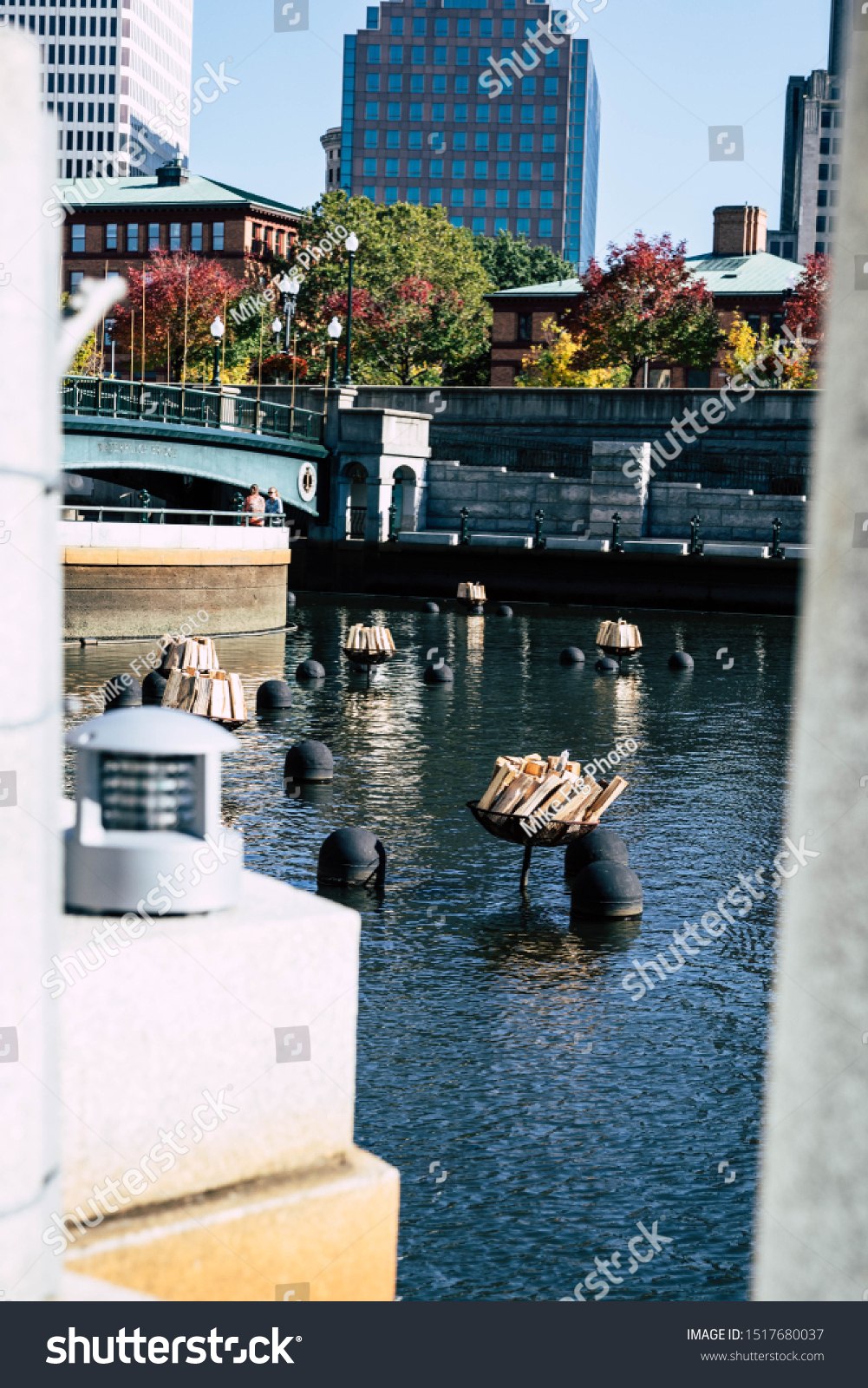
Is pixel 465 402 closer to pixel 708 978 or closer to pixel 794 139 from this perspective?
pixel 708 978

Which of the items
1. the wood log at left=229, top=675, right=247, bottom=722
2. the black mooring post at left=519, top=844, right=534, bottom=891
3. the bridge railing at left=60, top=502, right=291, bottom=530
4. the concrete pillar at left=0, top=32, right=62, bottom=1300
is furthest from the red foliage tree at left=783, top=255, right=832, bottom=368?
the concrete pillar at left=0, top=32, right=62, bottom=1300

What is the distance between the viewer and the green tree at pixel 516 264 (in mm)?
109625

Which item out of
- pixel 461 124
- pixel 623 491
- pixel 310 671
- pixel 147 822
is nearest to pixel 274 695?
pixel 310 671

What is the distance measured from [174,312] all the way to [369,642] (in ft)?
182

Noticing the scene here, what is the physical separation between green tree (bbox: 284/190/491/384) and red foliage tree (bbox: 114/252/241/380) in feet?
14.6

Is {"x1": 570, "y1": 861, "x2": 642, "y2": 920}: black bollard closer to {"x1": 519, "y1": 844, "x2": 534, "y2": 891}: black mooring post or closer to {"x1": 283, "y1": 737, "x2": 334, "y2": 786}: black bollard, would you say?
{"x1": 519, "y1": 844, "x2": 534, "y2": 891}: black mooring post

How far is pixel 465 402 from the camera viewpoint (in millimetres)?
51656

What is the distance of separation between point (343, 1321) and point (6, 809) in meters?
1.27

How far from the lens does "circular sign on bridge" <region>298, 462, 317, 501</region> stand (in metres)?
45.8

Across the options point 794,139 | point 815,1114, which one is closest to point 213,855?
point 815,1114

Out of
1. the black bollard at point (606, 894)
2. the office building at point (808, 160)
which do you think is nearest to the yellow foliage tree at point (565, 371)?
the black bollard at point (606, 894)

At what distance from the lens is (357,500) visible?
4875 cm

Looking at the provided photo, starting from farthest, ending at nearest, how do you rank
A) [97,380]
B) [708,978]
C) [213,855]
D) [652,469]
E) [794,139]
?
[794,139] → [652,469] → [97,380] → [708,978] → [213,855]

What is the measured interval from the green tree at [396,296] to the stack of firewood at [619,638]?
44.1 meters
